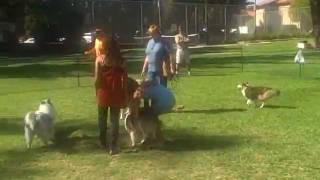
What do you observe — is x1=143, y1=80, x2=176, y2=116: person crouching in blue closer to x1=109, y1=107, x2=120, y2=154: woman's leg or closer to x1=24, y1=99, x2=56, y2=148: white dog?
x1=109, y1=107, x2=120, y2=154: woman's leg

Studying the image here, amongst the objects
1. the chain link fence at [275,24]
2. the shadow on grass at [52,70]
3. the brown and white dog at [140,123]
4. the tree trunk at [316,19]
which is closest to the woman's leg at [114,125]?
the brown and white dog at [140,123]

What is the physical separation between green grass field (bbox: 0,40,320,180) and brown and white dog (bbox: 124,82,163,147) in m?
0.27

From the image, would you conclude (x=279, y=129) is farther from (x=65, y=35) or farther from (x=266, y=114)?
(x=65, y=35)

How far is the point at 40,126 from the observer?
1005cm

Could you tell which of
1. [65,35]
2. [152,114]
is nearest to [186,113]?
[152,114]

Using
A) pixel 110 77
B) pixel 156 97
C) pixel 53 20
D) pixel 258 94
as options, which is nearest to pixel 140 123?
pixel 156 97

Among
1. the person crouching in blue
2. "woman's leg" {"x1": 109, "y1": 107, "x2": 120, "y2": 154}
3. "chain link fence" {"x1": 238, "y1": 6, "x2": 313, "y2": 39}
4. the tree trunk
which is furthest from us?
"chain link fence" {"x1": 238, "y1": 6, "x2": 313, "y2": 39}

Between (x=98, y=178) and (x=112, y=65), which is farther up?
(x=112, y=65)

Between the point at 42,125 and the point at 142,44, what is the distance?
30.7 m

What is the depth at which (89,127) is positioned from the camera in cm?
1216

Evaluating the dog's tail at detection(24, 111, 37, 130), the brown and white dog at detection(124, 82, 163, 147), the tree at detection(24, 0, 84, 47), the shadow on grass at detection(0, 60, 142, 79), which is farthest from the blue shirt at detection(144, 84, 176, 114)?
the tree at detection(24, 0, 84, 47)

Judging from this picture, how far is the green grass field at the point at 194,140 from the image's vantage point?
8406mm

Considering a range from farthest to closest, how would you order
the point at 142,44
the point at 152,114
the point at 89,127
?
the point at 142,44, the point at 89,127, the point at 152,114

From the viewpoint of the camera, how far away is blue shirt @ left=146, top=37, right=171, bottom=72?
12.4 m
